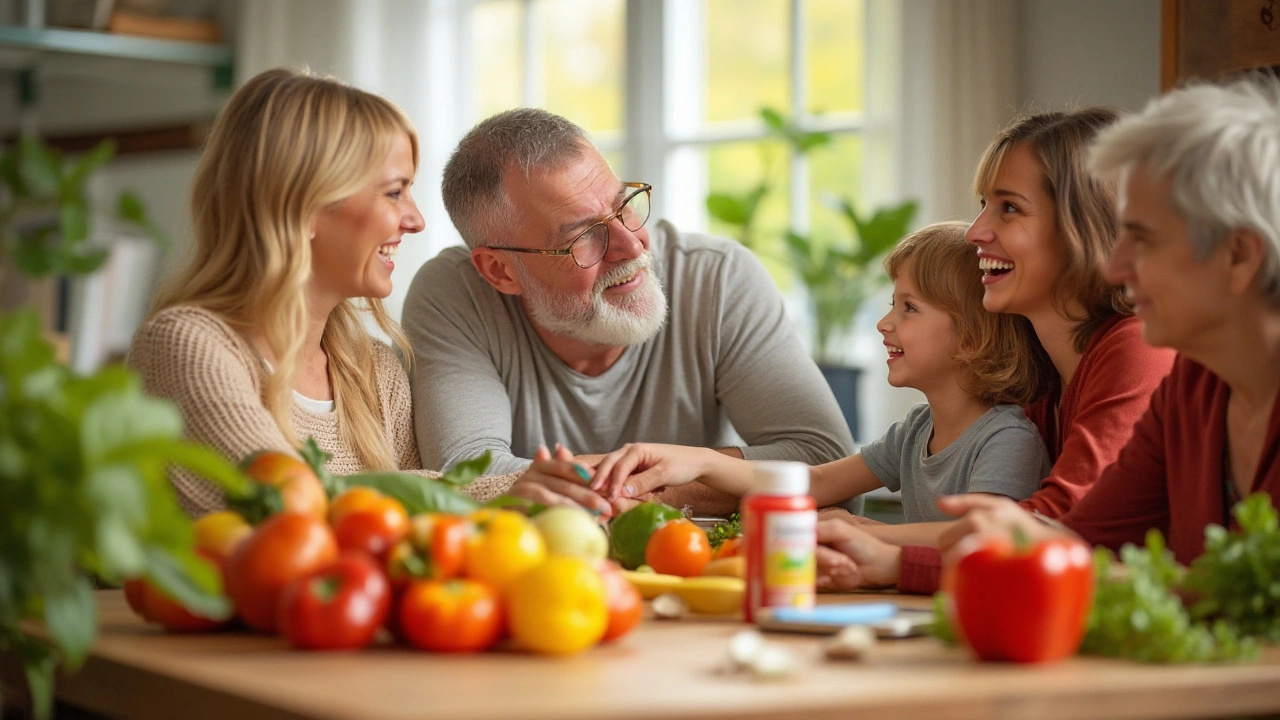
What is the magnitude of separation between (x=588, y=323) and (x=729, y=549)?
3.24 ft

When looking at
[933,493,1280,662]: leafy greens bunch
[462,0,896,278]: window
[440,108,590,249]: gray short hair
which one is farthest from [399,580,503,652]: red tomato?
[462,0,896,278]: window

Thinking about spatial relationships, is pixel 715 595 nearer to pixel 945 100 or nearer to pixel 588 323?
pixel 588 323

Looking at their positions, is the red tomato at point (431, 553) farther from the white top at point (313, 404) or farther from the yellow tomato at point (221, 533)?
the white top at point (313, 404)

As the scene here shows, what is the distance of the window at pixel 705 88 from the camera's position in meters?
5.20

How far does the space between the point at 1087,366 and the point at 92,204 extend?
4.62ft

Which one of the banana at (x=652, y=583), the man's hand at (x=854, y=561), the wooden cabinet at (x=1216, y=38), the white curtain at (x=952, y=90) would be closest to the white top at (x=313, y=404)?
the banana at (x=652, y=583)

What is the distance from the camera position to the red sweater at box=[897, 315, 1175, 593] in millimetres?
1764

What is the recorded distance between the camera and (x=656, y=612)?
1.35 m

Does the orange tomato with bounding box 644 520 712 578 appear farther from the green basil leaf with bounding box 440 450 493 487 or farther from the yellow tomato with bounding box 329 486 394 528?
the yellow tomato with bounding box 329 486 394 528

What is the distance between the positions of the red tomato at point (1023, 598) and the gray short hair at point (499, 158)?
5.31 ft

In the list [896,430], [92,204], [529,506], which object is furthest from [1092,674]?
[896,430]

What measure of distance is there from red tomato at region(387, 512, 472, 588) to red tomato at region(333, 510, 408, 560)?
18 mm

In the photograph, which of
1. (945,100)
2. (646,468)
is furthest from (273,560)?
(945,100)

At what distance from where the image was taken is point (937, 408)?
2.13 metres
